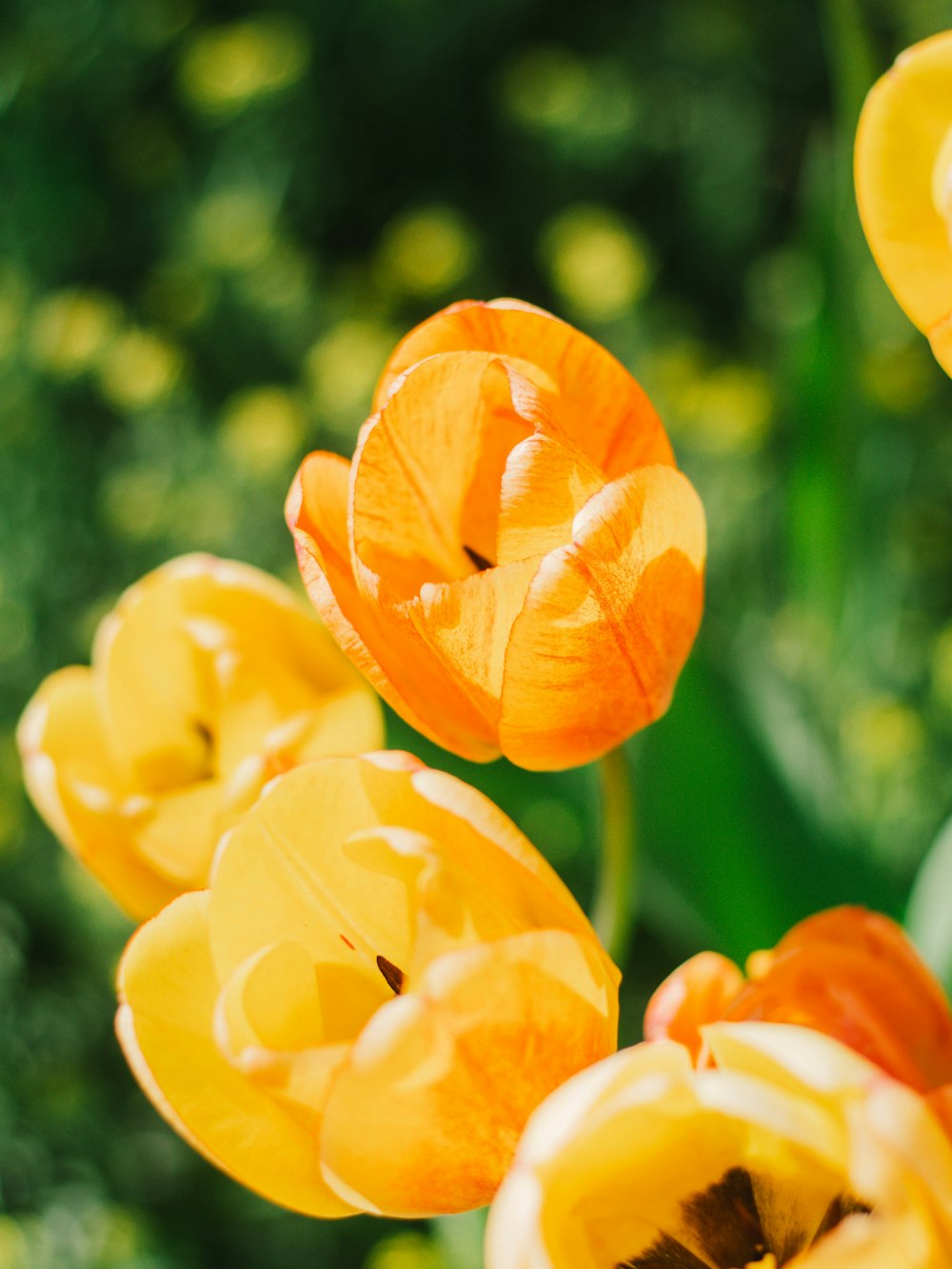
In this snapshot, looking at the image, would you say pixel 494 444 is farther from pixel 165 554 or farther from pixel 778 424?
pixel 778 424

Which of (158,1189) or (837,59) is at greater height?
(837,59)

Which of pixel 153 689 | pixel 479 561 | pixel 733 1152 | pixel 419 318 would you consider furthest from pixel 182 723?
pixel 419 318

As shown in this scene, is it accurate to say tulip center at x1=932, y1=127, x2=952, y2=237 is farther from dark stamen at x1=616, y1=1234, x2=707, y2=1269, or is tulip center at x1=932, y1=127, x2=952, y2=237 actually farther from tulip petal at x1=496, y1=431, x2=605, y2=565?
dark stamen at x1=616, y1=1234, x2=707, y2=1269

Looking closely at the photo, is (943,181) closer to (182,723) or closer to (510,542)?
(510,542)

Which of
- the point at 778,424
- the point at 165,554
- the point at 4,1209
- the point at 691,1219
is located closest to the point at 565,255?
the point at 778,424

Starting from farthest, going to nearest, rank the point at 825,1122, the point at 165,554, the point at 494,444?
the point at 165,554 → the point at 494,444 → the point at 825,1122

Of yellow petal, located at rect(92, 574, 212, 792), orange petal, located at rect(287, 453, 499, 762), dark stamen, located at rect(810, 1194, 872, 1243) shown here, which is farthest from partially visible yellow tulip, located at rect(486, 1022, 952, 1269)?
yellow petal, located at rect(92, 574, 212, 792)

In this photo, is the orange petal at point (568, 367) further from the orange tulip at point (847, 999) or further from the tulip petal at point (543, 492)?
the orange tulip at point (847, 999)

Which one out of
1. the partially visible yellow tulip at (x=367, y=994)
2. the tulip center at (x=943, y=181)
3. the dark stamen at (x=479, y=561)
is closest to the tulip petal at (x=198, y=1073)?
the partially visible yellow tulip at (x=367, y=994)
